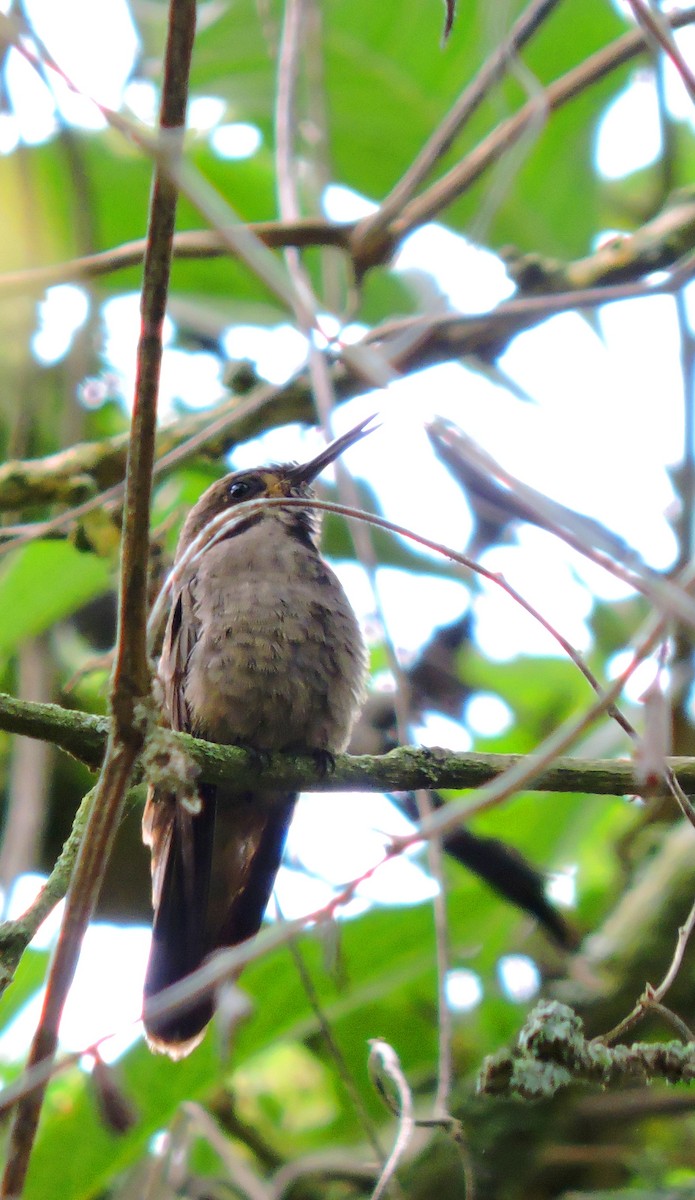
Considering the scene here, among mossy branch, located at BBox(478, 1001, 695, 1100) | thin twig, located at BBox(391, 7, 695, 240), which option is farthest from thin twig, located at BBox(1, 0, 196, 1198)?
thin twig, located at BBox(391, 7, 695, 240)

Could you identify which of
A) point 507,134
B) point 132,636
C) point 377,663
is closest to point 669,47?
point 132,636

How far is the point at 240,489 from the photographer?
4.59m

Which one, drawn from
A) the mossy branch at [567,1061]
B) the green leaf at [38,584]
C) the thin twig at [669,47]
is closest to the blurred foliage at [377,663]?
the green leaf at [38,584]

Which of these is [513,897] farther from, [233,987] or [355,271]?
[355,271]

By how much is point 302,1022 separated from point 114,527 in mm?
1789

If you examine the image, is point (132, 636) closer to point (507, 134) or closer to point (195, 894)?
point (195, 894)

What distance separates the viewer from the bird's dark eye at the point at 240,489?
458 cm

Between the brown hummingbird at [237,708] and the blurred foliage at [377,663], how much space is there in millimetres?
224

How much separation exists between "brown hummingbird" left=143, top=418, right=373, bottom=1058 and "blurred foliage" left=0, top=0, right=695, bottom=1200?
0.73 feet

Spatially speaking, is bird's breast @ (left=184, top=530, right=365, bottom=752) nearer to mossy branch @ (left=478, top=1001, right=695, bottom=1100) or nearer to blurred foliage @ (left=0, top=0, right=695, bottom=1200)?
blurred foliage @ (left=0, top=0, right=695, bottom=1200)

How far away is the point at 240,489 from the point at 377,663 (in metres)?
1.20

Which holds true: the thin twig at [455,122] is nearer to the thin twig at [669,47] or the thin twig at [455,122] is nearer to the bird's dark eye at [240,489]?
the bird's dark eye at [240,489]

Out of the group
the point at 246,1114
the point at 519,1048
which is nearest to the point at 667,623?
the point at 519,1048

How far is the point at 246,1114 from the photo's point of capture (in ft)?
16.8
